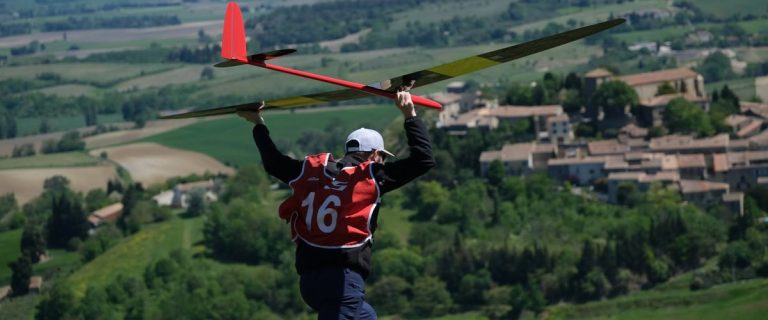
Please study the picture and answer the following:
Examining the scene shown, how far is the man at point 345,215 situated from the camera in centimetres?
1050

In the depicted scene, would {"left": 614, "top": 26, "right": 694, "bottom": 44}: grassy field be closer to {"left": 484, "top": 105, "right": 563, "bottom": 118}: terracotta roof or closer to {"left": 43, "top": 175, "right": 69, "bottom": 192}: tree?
{"left": 484, "top": 105, "right": 563, "bottom": 118}: terracotta roof

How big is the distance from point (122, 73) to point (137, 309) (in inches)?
3307

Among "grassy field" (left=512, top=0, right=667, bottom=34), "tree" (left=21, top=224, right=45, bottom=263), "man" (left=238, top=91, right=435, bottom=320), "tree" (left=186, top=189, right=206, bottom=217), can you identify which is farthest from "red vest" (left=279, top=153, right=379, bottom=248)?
"grassy field" (left=512, top=0, right=667, bottom=34)

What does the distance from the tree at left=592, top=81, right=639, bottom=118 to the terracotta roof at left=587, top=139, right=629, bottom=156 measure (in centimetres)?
227

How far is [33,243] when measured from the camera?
72.8 meters

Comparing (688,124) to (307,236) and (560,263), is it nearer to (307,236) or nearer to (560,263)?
(560,263)

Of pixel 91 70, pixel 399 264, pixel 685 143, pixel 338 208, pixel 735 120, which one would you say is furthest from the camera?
pixel 91 70

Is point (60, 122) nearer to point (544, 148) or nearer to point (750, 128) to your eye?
point (544, 148)

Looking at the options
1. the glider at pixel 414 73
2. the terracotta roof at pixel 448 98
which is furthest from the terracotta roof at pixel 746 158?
the glider at pixel 414 73

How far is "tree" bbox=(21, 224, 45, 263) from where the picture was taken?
71.1m

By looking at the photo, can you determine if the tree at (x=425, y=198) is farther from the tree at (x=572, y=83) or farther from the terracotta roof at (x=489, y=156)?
the tree at (x=572, y=83)

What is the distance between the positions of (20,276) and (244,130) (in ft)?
117

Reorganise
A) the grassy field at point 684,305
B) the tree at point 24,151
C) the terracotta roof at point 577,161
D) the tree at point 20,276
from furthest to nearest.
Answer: the tree at point 24,151, the terracotta roof at point 577,161, the tree at point 20,276, the grassy field at point 684,305

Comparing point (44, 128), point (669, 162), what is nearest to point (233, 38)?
point (669, 162)
